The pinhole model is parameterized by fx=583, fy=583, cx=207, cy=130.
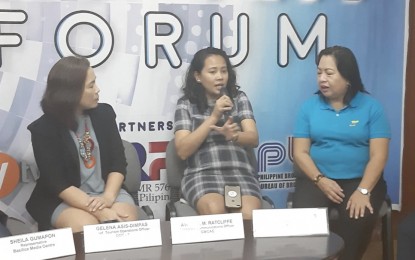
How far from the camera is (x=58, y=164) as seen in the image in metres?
2.79

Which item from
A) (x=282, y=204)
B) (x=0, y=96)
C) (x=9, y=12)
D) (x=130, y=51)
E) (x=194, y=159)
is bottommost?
(x=282, y=204)

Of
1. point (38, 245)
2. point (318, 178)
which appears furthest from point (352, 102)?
point (38, 245)

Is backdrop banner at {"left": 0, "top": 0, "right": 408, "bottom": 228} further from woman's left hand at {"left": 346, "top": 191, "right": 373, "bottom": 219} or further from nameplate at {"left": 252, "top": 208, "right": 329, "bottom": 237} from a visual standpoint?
nameplate at {"left": 252, "top": 208, "right": 329, "bottom": 237}

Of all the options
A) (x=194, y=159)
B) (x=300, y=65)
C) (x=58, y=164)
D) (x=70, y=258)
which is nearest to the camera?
(x=70, y=258)

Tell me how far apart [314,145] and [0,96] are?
1662 millimetres

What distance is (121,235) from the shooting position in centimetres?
211

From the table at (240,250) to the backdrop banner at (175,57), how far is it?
1.08 m

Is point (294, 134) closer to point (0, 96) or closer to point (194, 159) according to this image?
point (194, 159)

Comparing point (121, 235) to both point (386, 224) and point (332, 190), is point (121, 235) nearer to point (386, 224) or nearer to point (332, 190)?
point (332, 190)

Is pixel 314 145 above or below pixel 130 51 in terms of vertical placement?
below

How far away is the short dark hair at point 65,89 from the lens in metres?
2.88

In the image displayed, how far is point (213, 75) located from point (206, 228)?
119cm

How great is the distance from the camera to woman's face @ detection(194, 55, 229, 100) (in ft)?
10.4

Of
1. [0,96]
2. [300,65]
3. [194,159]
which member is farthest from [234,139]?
[0,96]
